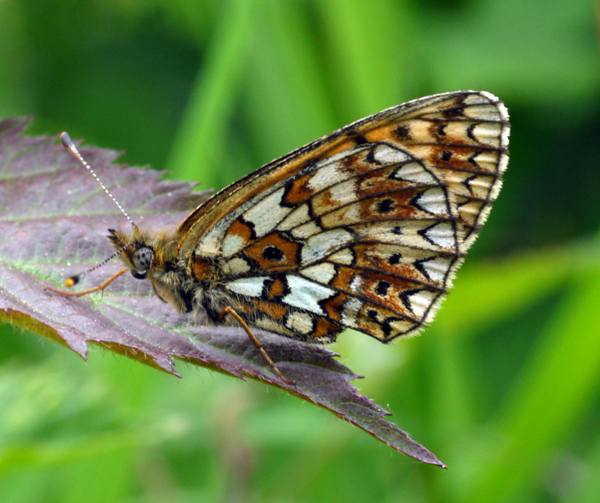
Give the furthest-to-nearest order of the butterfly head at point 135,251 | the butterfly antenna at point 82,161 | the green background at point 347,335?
the green background at point 347,335 < the butterfly head at point 135,251 < the butterfly antenna at point 82,161

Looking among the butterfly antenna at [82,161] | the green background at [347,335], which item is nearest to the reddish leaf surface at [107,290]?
the butterfly antenna at [82,161]

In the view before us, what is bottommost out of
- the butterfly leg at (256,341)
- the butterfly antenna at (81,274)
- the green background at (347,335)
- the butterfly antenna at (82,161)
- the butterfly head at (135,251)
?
the green background at (347,335)

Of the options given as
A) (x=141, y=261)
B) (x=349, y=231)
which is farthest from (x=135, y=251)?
(x=349, y=231)

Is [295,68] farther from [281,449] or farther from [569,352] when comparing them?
[569,352]

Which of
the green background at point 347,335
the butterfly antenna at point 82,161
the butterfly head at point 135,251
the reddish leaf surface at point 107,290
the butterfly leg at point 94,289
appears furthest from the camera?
the green background at point 347,335

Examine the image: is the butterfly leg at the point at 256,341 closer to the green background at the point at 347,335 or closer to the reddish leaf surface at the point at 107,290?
the reddish leaf surface at the point at 107,290

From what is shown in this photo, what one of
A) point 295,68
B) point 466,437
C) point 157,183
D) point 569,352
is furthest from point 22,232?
point 295,68

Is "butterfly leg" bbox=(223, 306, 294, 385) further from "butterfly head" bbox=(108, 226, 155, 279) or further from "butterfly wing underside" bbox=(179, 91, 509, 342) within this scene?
"butterfly head" bbox=(108, 226, 155, 279)

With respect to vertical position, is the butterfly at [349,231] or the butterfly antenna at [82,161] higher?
the butterfly antenna at [82,161]
